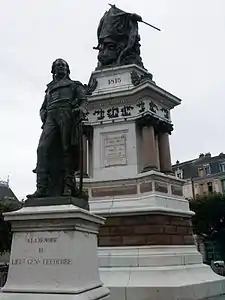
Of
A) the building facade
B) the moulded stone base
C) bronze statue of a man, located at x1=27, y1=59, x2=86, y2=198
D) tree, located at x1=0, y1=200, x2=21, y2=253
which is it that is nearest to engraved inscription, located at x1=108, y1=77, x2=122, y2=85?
bronze statue of a man, located at x1=27, y1=59, x2=86, y2=198

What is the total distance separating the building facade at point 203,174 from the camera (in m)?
58.3

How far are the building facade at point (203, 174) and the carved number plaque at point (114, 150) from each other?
1730 inches

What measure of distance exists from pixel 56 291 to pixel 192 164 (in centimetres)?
5863

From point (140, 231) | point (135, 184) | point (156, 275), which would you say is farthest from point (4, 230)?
point (156, 275)

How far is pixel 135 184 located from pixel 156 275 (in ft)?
9.98

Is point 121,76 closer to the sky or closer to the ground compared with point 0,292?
closer to the sky

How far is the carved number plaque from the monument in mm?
5232

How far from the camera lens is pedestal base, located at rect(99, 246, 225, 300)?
35.4 feet

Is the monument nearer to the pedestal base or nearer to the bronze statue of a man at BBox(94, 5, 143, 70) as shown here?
the pedestal base

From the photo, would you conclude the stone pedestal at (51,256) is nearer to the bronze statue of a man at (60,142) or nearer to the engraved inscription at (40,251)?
the engraved inscription at (40,251)

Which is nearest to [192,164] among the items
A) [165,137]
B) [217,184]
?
[217,184]

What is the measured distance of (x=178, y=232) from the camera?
41.8 ft

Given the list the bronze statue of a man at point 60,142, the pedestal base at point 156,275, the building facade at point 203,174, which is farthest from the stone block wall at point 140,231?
the building facade at point 203,174

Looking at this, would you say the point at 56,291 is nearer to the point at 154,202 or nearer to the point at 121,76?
the point at 154,202
